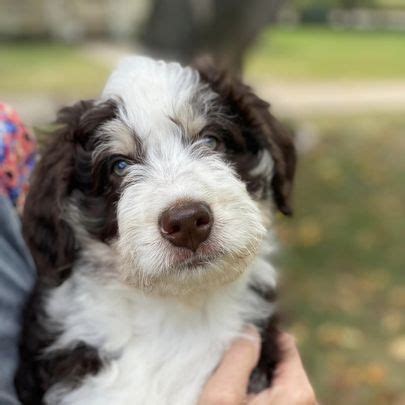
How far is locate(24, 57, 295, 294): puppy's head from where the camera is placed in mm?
2467

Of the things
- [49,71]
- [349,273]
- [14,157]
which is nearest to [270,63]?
[49,71]

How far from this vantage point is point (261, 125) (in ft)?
9.92

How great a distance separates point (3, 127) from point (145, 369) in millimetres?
1256

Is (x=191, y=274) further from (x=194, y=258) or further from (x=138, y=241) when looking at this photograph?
(x=138, y=241)

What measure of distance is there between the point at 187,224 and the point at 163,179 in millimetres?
273

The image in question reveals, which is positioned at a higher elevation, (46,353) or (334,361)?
(46,353)

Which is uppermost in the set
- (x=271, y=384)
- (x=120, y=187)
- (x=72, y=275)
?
(x=120, y=187)

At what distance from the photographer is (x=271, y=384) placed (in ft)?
9.48

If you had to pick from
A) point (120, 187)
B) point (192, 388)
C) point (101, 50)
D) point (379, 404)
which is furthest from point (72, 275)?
point (101, 50)

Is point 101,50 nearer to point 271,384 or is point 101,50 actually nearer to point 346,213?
point 346,213

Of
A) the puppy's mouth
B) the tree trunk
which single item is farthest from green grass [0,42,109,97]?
the puppy's mouth

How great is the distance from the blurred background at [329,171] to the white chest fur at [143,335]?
1011 mm

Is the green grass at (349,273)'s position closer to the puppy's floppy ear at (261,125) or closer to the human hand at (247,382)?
the human hand at (247,382)

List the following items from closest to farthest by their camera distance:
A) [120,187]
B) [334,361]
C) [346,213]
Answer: [120,187], [334,361], [346,213]
